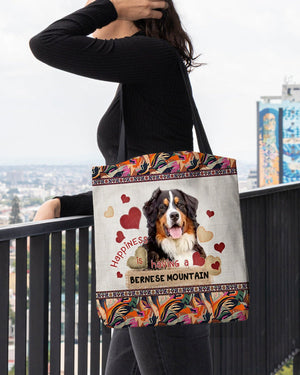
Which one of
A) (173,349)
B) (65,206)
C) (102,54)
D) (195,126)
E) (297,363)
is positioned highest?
(102,54)

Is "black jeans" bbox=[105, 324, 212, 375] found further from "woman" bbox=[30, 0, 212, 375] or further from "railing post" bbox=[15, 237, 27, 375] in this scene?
"railing post" bbox=[15, 237, 27, 375]

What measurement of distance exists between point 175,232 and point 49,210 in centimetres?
25

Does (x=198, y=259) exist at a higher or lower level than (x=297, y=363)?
higher

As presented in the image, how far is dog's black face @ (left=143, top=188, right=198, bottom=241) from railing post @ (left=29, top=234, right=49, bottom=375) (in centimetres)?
24

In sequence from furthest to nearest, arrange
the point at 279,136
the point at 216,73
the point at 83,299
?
1. the point at 216,73
2. the point at 279,136
3. the point at 83,299

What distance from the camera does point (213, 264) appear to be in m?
0.93

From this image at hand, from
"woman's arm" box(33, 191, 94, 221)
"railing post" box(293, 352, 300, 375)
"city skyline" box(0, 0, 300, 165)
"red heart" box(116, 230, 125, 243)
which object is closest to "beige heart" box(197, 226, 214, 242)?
"red heart" box(116, 230, 125, 243)

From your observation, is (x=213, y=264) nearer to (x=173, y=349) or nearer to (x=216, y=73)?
(x=173, y=349)

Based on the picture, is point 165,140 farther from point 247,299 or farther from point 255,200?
point 255,200

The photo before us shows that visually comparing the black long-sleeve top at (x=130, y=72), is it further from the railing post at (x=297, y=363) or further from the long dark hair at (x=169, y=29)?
the railing post at (x=297, y=363)

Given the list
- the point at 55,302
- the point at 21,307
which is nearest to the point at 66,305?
the point at 55,302

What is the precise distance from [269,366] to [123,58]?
1579 mm

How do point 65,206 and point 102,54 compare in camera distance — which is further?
point 65,206

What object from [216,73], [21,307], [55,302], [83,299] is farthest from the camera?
[216,73]
